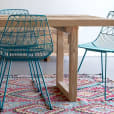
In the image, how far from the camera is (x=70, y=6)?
4574 mm

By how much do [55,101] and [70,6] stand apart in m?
2.59

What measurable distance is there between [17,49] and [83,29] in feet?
8.48

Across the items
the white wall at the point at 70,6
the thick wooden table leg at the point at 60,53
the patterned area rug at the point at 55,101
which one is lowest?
the patterned area rug at the point at 55,101

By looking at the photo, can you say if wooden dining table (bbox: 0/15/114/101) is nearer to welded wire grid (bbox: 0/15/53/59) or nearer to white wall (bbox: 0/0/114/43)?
welded wire grid (bbox: 0/15/53/59)

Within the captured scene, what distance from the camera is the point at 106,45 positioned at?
9.41ft

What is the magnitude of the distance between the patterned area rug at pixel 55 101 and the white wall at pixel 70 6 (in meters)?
1.90

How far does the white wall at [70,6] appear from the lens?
14.7 feet

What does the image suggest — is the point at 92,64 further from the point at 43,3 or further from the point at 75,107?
the point at 75,107

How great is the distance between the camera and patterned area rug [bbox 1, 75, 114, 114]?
2.13 meters

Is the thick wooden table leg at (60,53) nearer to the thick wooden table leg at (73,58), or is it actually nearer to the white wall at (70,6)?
the thick wooden table leg at (73,58)

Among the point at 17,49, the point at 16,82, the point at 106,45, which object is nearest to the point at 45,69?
the point at 16,82

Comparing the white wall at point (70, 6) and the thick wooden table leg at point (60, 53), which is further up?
the white wall at point (70, 6)

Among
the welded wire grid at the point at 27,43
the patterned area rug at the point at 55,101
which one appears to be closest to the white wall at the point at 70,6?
the patterned area rug at the point at 55,101

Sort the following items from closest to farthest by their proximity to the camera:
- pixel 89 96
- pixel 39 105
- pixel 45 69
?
1. pixel 39 105
2. pixel 89 96
3. pixel 45 69
